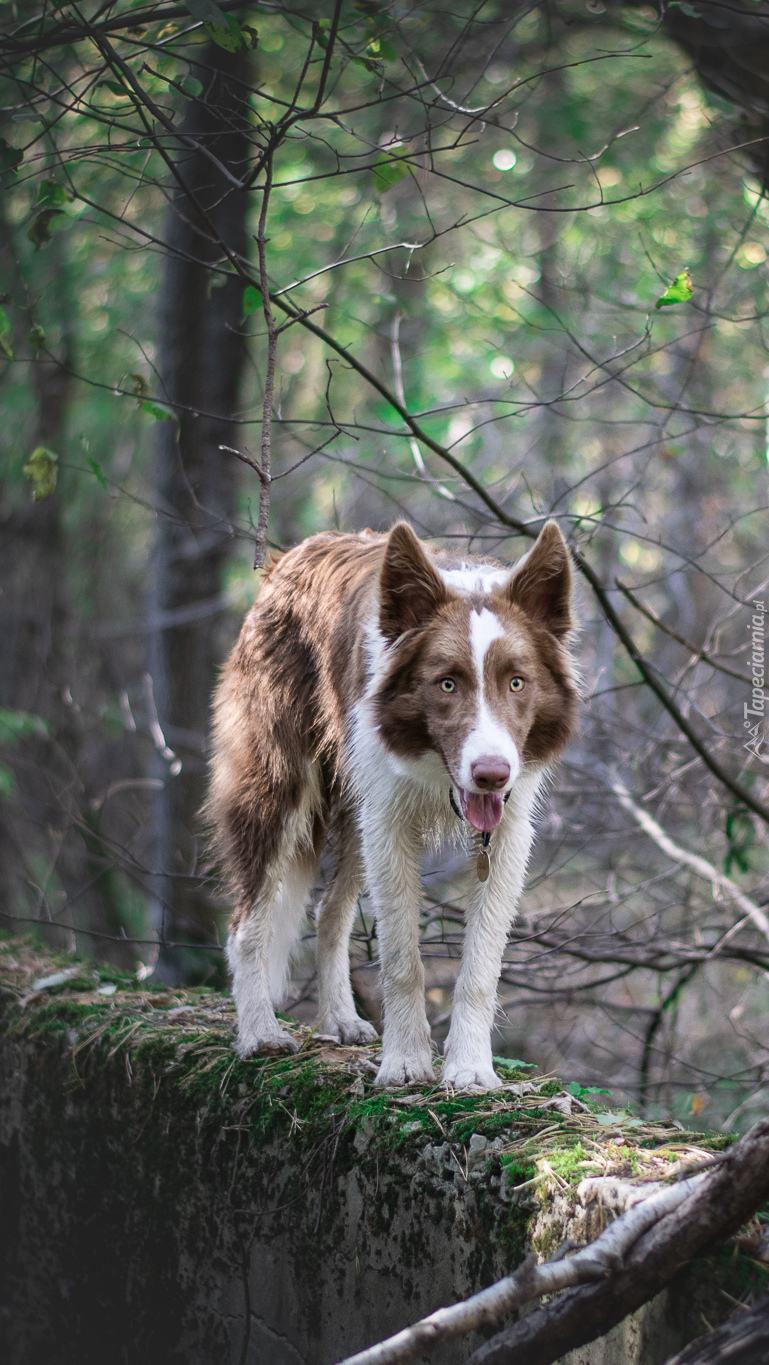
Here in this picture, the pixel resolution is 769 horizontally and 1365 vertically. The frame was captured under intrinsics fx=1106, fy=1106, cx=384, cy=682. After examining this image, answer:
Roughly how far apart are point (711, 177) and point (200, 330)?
16.9 ft

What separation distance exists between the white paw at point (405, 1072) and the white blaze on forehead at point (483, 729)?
1.08 metres

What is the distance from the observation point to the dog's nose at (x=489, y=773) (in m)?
3.37

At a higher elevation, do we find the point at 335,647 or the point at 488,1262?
the point at 335,647

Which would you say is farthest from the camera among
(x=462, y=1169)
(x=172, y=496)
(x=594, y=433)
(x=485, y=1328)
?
(x=594, y=433)

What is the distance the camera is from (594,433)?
13.9 m

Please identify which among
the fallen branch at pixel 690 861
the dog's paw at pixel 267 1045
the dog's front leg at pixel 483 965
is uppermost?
the fallen branch at pixel 690 861

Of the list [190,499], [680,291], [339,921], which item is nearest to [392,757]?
[339,921]

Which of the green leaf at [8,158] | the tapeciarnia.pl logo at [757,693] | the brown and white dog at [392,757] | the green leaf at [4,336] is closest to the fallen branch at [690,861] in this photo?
the tapeciarnia.pl logo at [757,693]

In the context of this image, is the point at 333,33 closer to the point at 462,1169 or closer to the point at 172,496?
the point at 462,1169

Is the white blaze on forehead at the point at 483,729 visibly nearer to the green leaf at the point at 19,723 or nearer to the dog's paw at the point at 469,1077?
the dog's paw at the point at 469,1077

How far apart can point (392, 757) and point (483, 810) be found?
504 mm

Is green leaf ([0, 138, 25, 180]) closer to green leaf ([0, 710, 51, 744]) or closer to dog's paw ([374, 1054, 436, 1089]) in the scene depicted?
dog's paw ([374, 1054, 436, 1089])

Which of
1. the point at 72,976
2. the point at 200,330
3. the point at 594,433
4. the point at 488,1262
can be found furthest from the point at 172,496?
the point at 594,433

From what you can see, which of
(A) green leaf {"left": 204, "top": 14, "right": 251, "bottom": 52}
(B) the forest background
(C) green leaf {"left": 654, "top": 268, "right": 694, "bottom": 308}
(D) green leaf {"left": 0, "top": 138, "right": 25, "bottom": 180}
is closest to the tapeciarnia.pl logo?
(B) the forest background
